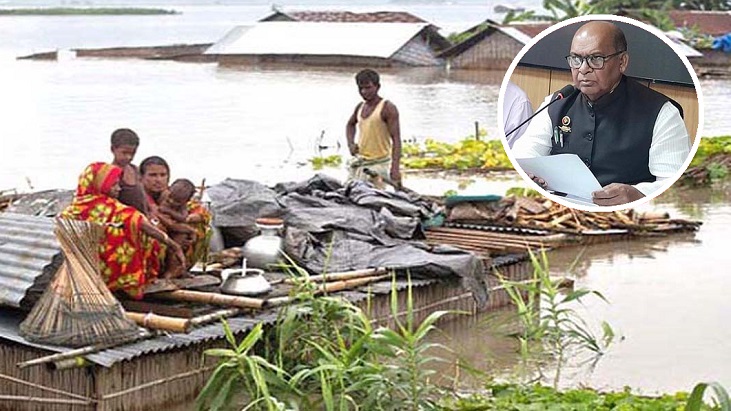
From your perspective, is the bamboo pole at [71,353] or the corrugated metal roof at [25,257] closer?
the bamboo pole at [71,353]

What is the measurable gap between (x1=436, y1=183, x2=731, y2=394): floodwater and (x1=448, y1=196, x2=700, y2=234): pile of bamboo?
129mm

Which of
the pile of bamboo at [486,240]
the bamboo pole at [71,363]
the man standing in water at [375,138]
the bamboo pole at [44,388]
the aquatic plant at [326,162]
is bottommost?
the aquatic plant at [326,162]

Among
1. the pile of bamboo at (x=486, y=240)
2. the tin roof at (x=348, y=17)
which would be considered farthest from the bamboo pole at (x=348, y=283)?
the tin roof at (x=348, y=17)

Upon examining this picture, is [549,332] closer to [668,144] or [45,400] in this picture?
[45,400]

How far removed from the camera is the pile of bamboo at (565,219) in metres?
7.81

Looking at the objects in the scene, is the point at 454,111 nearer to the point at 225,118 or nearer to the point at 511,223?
the point at 225,118

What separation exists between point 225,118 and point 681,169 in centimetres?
1819

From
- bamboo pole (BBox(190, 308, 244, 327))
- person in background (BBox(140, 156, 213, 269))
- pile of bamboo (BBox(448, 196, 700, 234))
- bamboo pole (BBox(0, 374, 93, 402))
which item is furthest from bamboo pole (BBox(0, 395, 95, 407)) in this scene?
pile of bamboo (BBox(448, 196, 700, 234))

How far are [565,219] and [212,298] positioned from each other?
3.57m

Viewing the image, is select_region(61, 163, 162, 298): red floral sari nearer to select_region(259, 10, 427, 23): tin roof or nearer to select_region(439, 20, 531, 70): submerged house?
select_region(439, 20, 531, 70): submerged house

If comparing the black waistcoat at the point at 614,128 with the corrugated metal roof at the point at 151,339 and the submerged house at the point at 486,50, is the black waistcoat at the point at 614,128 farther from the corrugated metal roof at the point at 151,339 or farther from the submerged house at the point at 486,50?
the submerged house at the point at 486,50

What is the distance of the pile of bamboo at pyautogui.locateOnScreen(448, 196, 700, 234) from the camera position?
7.81 metres

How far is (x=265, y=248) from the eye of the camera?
19.2ft

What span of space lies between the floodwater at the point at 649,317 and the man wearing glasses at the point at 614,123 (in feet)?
12.2
